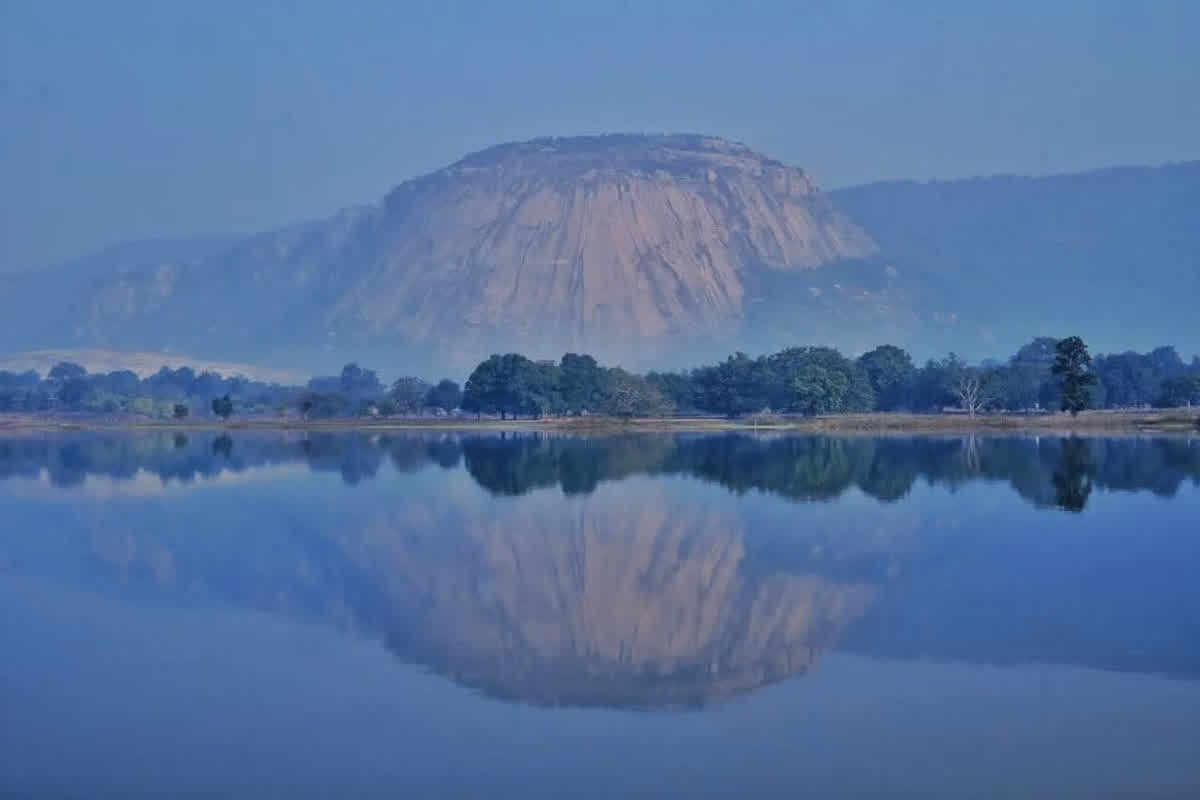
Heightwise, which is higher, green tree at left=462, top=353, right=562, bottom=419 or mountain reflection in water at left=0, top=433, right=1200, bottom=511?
green tree at left=462, top=353, right=562, bottom=419

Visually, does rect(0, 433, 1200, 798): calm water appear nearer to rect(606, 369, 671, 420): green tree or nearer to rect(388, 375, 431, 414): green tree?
rect(606, 369, 671, 420): green tree

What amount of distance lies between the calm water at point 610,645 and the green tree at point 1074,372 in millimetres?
47089

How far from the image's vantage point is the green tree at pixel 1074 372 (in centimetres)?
8850

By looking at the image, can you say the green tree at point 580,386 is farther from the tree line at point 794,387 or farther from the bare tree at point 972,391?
the bare tree at point 972,391

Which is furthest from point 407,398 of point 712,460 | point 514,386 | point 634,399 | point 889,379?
point 712,460

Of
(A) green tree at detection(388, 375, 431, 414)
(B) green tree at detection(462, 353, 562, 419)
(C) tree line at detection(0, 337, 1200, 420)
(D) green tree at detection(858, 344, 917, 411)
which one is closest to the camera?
(C) tree line at detection(0, 337, 1200, 420)

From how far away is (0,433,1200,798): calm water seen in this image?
14156 millimetres

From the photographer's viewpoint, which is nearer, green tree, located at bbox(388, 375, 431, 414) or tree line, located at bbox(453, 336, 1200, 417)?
tree line, located at bbox(453, 336, 1200, 417)

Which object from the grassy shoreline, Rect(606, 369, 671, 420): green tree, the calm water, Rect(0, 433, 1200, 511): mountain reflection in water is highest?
Rect(606, 369, 671, 420): green tree

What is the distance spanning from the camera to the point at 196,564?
2947cm

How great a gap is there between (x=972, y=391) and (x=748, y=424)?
21879 mm

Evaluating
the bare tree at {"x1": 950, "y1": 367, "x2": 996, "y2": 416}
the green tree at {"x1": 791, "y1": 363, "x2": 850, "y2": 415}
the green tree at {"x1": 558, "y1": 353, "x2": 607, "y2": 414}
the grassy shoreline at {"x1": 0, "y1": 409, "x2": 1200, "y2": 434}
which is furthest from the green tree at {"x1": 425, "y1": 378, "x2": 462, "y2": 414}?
the bare tree at {"x1": 950, "y1": 367, "x2": 996, "y2": 416}

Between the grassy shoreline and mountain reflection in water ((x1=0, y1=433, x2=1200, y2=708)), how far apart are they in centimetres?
3077

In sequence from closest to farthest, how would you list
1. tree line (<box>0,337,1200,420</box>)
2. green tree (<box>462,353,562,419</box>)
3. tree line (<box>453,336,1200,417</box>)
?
tree line (<box>0,337,1200,420</box>) < tree line (<box>453,336,1200,417</box>) < green tree (<box>462,353,562,419</box>)
